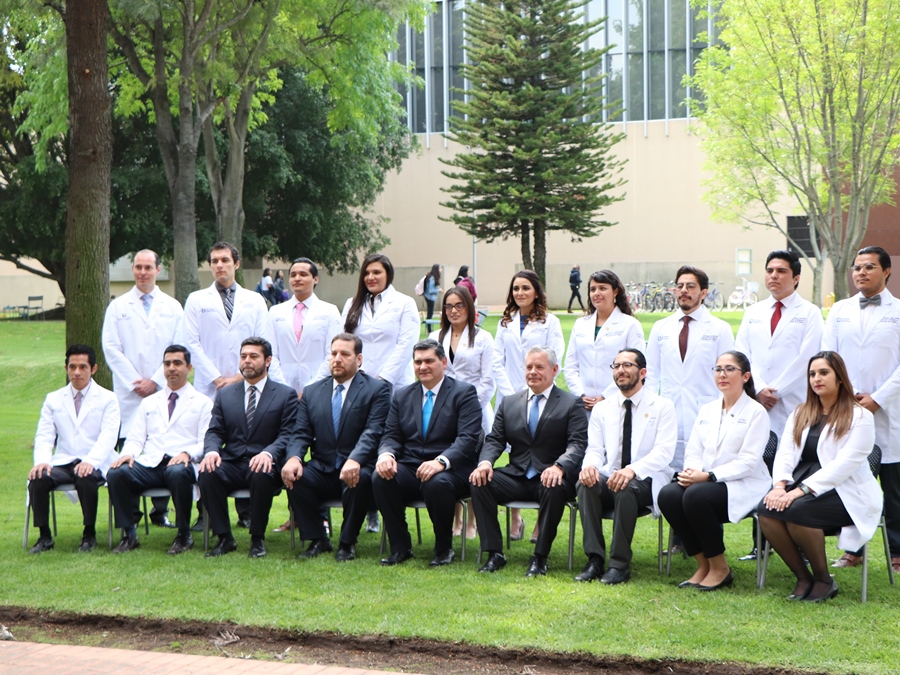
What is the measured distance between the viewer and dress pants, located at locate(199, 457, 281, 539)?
6.50 m

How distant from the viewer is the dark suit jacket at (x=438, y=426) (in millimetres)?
6516

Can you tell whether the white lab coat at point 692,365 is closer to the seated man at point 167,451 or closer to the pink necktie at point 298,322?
the pink necktie at point 298,322

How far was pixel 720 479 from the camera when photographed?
18.7 feet

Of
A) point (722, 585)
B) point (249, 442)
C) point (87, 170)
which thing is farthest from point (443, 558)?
point (87, 170)

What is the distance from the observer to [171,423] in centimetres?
696

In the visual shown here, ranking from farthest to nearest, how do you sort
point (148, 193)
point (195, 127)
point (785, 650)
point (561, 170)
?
point (561, 170) → point (148, 193) → point (195, 127) → point (785, 650)

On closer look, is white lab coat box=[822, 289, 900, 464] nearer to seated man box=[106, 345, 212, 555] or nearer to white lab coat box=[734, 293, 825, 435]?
white lab coat box=[734, 293, 825, 435]

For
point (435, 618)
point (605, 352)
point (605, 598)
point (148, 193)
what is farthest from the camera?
point (148, 193)

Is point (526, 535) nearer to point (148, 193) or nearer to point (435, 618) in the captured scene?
point (435, 618)

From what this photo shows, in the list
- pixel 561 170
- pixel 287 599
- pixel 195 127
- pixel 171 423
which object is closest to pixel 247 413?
pixel 171 423

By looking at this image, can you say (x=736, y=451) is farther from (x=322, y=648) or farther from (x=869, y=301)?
(x=322, y=648)

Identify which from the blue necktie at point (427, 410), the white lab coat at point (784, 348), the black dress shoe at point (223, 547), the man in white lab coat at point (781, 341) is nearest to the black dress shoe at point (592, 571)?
the man in white lab coat at point (781, 341)

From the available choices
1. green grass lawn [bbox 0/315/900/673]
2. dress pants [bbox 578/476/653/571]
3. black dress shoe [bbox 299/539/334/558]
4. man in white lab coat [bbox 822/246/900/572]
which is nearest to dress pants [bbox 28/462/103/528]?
green grass lawn [bbox 0/315/900/673]

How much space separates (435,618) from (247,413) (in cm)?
235
